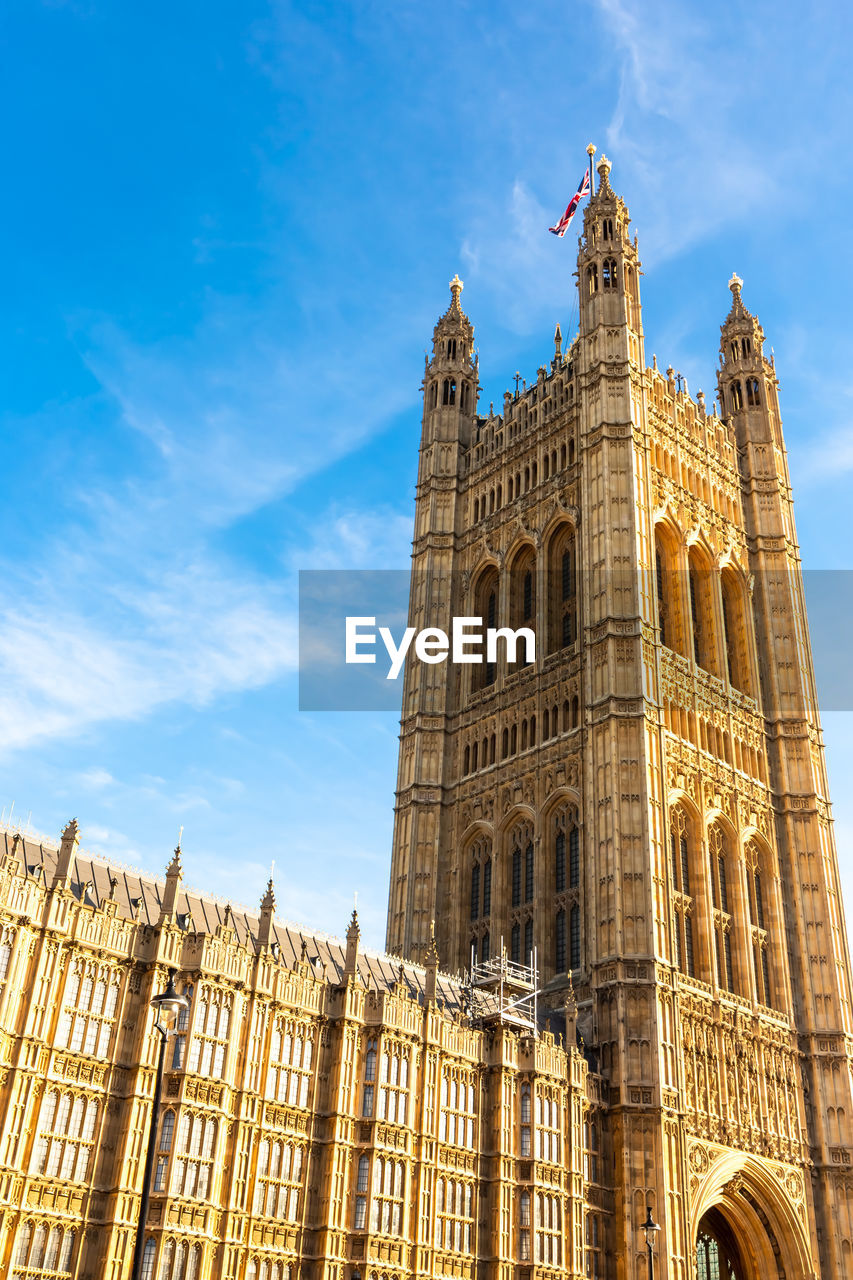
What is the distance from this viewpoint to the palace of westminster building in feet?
122

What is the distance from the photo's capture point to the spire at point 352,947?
44.6 meters

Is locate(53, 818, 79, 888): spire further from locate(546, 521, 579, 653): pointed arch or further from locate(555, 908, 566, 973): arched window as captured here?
locate(546, 521, 579, 653): pointed arch

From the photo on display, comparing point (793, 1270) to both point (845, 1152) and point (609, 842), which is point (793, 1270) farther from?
point (609, 842)

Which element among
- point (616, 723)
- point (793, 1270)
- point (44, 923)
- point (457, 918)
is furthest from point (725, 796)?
point (44, 923)

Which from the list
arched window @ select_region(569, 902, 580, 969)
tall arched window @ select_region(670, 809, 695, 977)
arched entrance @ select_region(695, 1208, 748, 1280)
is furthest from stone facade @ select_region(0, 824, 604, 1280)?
arched entrance @ select_region(695, 1208, 748, 1280)

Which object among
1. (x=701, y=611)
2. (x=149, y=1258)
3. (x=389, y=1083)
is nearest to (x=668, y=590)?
(x=701, y=611)

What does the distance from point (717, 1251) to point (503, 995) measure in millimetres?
15873

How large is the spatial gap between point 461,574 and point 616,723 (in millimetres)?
19879

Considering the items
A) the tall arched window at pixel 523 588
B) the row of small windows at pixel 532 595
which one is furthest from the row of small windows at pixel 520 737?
the tall arched window at pixel 523 588

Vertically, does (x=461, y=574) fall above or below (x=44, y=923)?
above

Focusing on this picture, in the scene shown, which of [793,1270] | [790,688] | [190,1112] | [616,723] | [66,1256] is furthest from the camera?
[790,688]

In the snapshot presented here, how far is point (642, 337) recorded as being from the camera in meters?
73.2

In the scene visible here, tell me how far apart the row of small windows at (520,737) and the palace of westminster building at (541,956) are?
0.54ft

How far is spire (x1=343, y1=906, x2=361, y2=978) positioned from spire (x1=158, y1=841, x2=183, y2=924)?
6.76 metres
